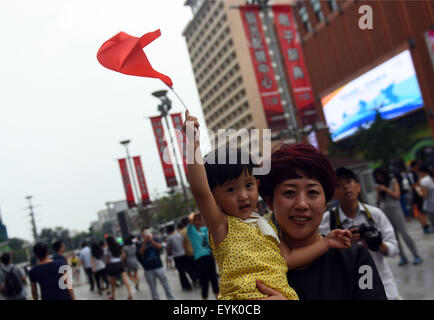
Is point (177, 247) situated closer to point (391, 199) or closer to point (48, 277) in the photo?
point (391, 199)

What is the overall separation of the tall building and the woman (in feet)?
193

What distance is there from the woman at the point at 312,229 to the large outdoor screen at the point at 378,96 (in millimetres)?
22399

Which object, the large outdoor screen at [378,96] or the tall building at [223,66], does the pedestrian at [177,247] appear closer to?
the large outdoor screen at [378,96]

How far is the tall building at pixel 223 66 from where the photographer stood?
67438 millimetres

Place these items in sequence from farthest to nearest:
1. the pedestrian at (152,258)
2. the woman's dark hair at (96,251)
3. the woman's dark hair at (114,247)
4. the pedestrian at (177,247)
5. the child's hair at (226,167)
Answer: the woman's dark hair at (96,251), the woman's dark hair at (114,247), the pedestrian at (177,247), the pedestrian at (152,258), the child's hair at (226,167)

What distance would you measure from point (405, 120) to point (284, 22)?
613 inches

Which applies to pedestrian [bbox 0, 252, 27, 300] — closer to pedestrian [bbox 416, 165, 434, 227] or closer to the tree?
pedestrian [bbox 416, 165, 434, 227]

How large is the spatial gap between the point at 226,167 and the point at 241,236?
23 centimetres

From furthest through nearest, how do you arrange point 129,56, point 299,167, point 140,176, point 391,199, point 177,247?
point 140,176
point 177,247
point 391,199
point 299,167
point 129,56

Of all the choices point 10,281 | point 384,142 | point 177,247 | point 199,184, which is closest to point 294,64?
point 177,247

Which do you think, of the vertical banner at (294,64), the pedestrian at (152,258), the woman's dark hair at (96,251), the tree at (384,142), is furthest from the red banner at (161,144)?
the tree at (384,142)

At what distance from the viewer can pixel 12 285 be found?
744cm

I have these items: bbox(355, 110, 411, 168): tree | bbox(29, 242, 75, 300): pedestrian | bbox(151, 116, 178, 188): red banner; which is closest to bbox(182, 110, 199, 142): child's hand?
bbox(29, 242, 75, 300): pedestrian
